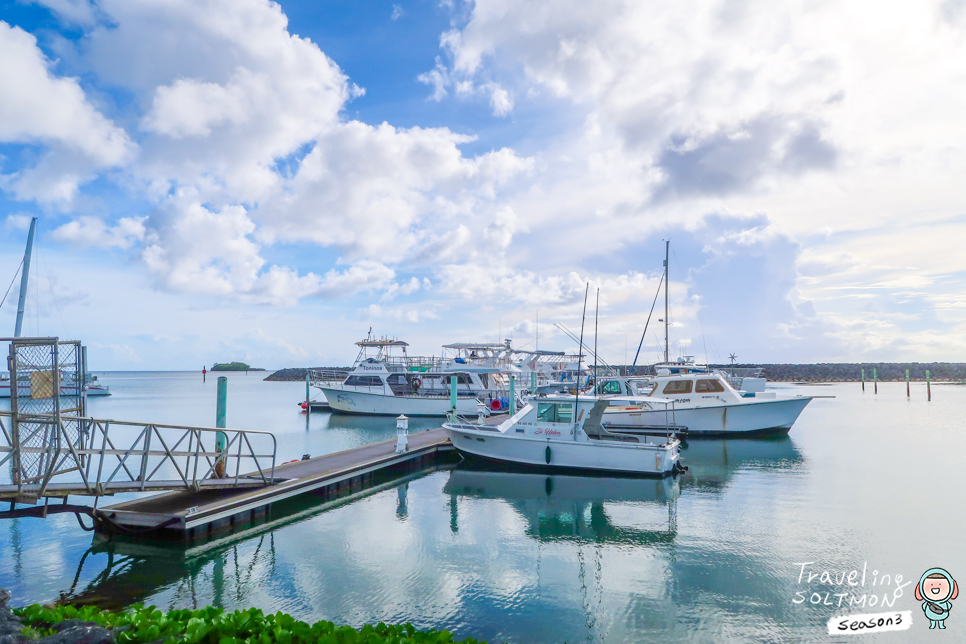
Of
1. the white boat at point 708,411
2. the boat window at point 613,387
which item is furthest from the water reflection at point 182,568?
the boat window at point 613,387

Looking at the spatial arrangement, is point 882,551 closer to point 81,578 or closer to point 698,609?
point 698,609

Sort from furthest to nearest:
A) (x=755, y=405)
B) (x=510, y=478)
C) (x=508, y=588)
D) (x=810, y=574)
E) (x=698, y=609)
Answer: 1. (x=755, y=405)
2. (x=510, y=478)
3. (x=810, y=574)
4. (x=508, y=588)
5. (x=698, y=609)

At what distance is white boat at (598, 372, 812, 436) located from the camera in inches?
989

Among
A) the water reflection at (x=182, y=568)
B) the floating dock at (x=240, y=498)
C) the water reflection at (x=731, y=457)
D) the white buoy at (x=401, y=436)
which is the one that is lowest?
the water reflection at (x=731, y=457)

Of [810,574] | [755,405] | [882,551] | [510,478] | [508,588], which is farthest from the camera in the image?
[755,405]

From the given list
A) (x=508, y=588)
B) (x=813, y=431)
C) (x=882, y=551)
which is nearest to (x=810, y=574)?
(x=882, y=551)

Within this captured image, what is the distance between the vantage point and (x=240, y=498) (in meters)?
11.6

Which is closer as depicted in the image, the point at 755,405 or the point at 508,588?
the point at 508,588

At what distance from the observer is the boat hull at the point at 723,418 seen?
2514 centimetres

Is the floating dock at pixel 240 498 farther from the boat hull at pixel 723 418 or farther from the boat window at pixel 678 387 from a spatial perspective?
the boat window at pixel 678 387

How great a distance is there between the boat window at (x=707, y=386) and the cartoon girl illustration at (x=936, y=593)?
1599cm

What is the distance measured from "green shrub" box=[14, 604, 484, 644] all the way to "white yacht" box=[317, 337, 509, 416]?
3156 cm

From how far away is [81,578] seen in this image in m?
8.80

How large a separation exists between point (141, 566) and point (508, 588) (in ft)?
19.9
